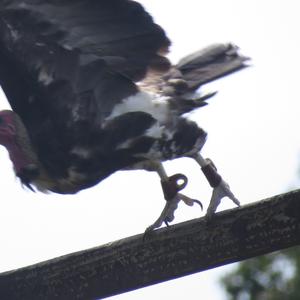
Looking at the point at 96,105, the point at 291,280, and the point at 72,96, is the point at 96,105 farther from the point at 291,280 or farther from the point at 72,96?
the point at 291,280

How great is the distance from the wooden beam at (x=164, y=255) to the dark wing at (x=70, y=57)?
109cm

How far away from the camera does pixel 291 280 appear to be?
11.6 metres

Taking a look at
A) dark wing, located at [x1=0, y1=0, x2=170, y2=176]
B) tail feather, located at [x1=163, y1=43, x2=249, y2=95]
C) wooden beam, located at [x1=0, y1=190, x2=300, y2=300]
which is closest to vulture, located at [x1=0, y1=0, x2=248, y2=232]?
dark wing, located at [x1=0, y1=0, x2=170, y2=176]

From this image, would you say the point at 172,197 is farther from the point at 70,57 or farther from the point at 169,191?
the point at 70,57

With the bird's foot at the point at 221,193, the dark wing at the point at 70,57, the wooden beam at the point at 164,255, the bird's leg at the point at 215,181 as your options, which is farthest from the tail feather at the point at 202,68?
the wooden beam at the point at 164,255

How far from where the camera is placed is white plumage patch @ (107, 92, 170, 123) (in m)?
6.17

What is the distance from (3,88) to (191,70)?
1044 millimetres

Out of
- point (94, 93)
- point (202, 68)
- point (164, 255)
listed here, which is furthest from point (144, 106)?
point (164, 255)

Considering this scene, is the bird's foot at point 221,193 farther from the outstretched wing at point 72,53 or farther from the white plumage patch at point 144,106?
the outstretched wing at point 72,53

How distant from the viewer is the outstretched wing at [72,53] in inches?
239

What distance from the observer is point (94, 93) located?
616 centimetres

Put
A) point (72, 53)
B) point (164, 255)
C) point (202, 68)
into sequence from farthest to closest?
point (202, 68), point (72, 53), point (164, 255)

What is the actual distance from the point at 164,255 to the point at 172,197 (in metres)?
1.29

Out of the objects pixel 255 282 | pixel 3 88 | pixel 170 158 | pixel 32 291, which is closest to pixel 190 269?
pixel 32 291
